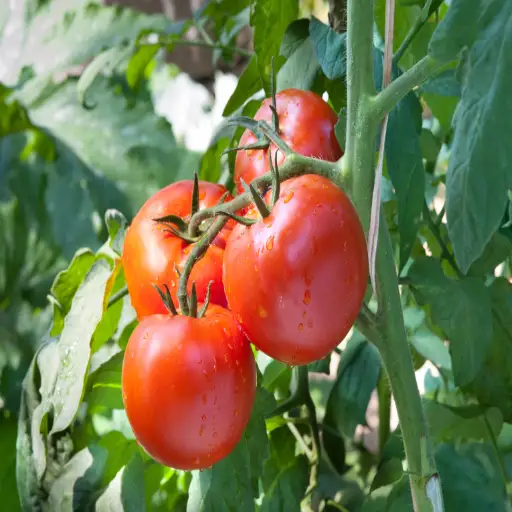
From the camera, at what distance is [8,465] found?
62 cm

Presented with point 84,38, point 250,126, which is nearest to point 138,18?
point 84,38

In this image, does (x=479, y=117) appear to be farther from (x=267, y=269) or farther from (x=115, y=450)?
(x=115, y=450)

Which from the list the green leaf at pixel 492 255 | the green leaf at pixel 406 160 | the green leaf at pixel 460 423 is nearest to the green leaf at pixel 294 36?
the green leaf at pixel 406 160

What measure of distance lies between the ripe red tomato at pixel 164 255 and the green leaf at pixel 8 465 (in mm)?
325

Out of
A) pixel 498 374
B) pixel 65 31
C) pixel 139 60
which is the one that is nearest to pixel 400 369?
pixel 498 374

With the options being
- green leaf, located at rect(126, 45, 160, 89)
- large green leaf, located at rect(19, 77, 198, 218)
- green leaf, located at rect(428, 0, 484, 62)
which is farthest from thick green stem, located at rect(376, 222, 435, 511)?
green leaf, located at rect(126, 45, 160, 89)

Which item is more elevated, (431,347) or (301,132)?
(301,132)

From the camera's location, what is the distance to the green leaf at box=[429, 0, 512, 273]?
29 cm

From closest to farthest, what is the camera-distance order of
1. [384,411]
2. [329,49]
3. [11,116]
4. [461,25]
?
[461,25] < [329,49] < [384,411] < [11,116]

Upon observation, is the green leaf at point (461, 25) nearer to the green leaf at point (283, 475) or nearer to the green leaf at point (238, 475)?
the green leaf at point (238, 475)

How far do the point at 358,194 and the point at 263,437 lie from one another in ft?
0.64

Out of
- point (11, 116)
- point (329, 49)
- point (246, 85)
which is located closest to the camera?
point (329, 49)

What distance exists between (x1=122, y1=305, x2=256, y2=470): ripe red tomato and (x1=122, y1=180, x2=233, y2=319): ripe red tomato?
3cm

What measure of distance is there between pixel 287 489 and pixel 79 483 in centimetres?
18
